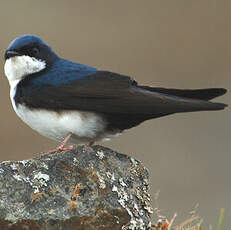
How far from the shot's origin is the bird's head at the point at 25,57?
20.7 feet

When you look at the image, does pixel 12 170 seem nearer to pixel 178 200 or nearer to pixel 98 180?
pixel 98 180

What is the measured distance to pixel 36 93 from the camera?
6117 mm

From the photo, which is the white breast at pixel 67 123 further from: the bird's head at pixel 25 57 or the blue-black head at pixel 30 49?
the blue-black head at pixel 30 49

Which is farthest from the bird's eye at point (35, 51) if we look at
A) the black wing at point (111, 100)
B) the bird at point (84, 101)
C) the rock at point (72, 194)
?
the rock at point (72, 194)

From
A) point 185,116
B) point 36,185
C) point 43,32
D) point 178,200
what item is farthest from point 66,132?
point 43,32

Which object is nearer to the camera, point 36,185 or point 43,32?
point 36,185

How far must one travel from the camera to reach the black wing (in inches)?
234

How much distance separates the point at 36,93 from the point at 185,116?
24.1 feet

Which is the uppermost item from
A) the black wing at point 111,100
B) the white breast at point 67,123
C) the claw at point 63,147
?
the black wing at point 111,100

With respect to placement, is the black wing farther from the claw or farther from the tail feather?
the claw

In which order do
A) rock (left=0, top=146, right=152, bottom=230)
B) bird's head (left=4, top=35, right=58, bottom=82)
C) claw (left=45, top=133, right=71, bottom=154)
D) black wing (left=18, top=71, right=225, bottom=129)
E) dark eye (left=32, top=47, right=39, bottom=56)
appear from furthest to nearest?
dark eye (left=32, top=47, right=39, bottom=56), bird's head (left=4, top=35, right=58, bottom=82), black wing (left=18, top=71, right=225, bottom=129), claw (left=45, top=133, right=71, bottom=154), rock (left=0, top=146, right=152, bottom=230)

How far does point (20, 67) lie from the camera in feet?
20.7

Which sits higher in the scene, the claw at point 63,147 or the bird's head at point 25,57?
the bird's head at point 25,57

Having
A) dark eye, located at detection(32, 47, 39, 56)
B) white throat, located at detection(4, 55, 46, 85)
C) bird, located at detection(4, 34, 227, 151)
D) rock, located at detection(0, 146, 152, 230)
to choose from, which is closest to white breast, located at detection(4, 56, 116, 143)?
bird, located at detection(4, 34, 227, 151)
